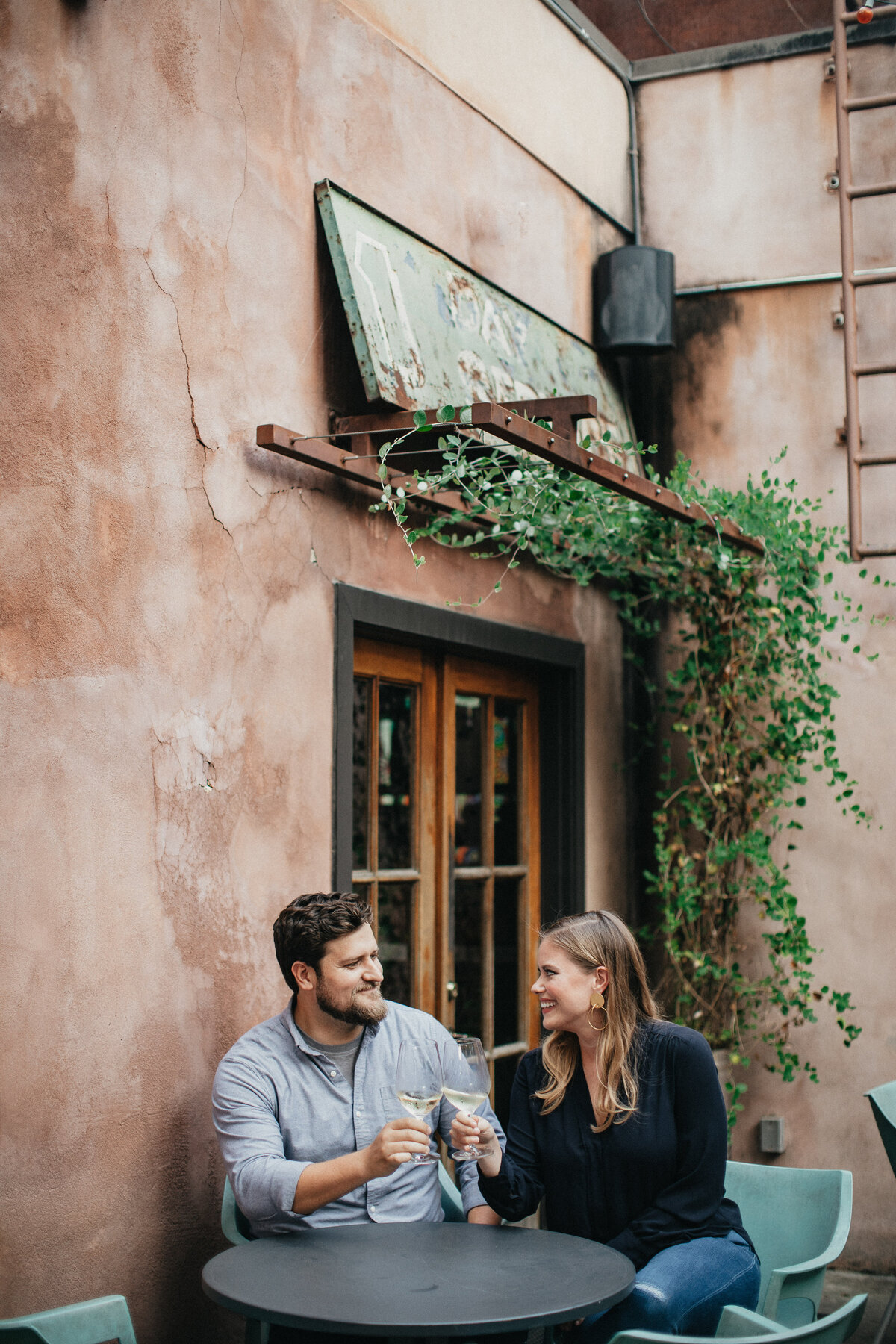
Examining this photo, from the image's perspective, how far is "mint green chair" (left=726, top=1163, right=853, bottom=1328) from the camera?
2893 millimetres

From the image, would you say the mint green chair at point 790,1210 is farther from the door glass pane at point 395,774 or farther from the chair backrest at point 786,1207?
the door glass pane at point 395,774

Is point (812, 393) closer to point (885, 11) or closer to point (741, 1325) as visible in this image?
point (885, 11)

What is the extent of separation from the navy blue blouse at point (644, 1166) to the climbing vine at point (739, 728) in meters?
2.10

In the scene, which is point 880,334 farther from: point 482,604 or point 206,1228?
point 206,1228

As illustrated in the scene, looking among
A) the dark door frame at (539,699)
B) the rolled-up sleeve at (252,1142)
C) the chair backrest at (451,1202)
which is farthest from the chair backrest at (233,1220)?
the dark door frame at (539,699)

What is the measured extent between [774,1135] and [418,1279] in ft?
10.8

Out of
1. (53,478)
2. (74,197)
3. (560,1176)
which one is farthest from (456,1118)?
(74,197)

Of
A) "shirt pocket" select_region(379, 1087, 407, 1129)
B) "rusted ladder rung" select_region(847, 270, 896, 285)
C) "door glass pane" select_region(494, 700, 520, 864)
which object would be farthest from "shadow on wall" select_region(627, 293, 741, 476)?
"shirt pocket" select_region(379, 1087, 407, 1129)

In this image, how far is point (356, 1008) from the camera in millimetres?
2973

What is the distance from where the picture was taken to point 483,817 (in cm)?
477

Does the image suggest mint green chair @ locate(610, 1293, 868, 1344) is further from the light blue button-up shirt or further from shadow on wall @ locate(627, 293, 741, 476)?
shadow on wall @ locate(627, 293, 741, 476)

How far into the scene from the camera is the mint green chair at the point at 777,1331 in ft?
6.31

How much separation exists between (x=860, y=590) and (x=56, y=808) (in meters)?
3.55

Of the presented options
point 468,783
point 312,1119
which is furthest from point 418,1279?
point 468,783
